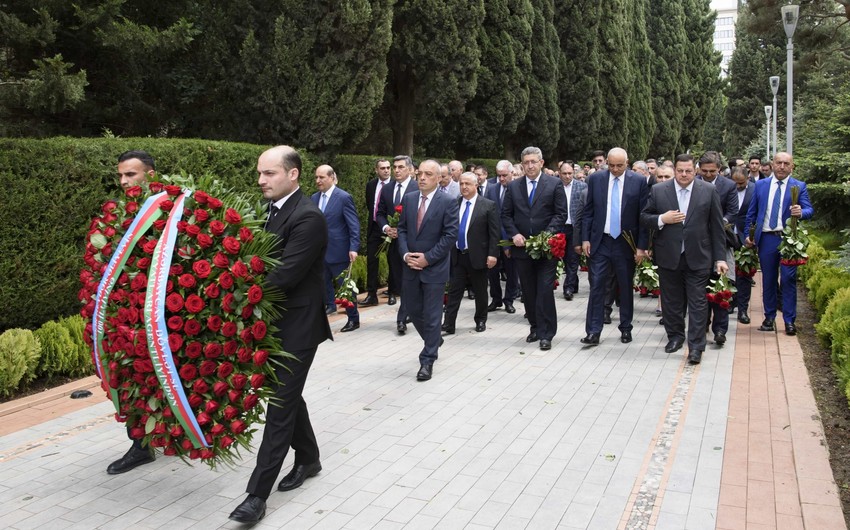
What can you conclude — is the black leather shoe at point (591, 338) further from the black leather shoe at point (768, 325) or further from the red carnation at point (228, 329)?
the red carnation at point (228, 329)

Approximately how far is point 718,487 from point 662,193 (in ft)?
14.2

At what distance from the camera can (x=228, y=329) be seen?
171 inches

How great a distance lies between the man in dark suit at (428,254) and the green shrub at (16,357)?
368 cm

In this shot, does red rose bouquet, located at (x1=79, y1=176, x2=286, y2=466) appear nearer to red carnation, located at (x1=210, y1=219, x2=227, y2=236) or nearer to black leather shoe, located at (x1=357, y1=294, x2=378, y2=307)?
red carnation, located at (x1=210, y1=219, x2=227, y2=236)

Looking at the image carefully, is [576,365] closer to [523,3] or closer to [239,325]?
[239,325]

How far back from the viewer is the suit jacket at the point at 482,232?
10164 millimetres

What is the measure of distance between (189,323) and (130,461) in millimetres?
1766

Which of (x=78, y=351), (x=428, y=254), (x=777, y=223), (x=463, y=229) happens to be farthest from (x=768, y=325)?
(x=78, y=351)

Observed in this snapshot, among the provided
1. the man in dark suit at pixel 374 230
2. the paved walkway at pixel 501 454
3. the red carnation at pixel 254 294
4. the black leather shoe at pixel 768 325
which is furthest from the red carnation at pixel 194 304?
the black leather shoe at pixel 768 325

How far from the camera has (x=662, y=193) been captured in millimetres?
8695

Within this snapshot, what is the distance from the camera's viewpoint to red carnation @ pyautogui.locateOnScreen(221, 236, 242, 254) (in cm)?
438

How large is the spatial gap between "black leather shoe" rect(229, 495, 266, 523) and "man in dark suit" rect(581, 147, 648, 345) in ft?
18.4

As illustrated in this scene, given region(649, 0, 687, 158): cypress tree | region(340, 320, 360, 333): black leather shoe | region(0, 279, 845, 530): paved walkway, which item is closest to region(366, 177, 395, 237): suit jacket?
region(340, 320, 360, 333): black leather shoe

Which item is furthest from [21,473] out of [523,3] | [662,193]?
[523,3]
